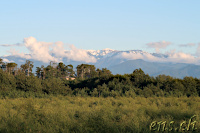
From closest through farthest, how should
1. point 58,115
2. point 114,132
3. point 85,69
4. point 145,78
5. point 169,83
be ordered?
1. point 114,132
2. point 58,115
3. point 169,83
4. point 145,78
5. point 85,69

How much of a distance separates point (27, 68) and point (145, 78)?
81.9m

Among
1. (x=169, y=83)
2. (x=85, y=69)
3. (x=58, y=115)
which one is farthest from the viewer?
(x=85, y=69)

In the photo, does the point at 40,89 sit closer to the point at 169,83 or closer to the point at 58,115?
the point at 169,83

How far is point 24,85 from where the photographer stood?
1852 inches

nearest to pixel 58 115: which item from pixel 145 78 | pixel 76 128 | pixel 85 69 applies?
pixel 76 128

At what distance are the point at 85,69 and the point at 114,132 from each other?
103 m

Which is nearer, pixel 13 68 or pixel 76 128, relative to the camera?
pixel 76 128

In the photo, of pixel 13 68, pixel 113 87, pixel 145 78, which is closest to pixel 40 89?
pixel 113 87

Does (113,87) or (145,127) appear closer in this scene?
(145,127)

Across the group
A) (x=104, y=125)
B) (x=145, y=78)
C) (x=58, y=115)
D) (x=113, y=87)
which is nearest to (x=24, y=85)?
(x=113, y=87)

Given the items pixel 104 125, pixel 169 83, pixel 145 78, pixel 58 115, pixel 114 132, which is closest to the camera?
pixel 114 132

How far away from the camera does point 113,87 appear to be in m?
48.7

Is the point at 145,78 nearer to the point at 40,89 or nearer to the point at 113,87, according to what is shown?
the point at 113,87

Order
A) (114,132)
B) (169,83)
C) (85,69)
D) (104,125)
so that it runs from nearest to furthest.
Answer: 1. (114,132)
2. (104,125)
3. (169,83)
4. (85,69)
